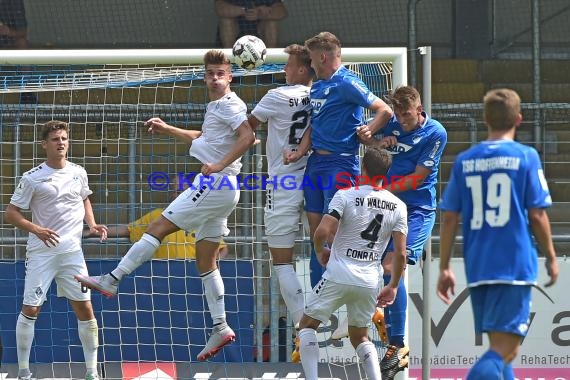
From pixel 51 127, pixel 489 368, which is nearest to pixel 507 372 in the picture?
pixel 489 368

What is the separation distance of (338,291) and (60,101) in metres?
4.50

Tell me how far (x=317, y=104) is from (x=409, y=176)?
90cm

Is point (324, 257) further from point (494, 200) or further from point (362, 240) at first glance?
point (494, 200)

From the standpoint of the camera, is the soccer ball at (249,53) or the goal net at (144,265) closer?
the soccer ball at (249,53)

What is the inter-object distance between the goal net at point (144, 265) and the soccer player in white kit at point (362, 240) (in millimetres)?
2578

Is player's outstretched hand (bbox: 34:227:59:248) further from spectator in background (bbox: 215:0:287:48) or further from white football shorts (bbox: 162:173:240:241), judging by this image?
spectator in background (bbox: 215:0:287:48)

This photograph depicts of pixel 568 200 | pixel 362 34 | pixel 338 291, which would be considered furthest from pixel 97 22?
pixel 338 291

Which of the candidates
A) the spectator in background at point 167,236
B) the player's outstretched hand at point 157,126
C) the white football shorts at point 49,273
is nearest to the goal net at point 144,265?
the spectator in background at point 167,236

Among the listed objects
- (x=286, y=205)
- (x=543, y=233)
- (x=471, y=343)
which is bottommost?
(x=471, y=343)

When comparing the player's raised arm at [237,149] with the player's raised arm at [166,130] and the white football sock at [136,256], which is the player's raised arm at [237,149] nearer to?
the player's raised arm at [166,130]

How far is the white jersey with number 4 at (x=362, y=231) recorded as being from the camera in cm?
815

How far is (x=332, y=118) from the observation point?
8930 mm

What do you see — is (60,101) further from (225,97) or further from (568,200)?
(568,200)

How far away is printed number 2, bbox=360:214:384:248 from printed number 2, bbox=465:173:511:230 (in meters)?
1.59
